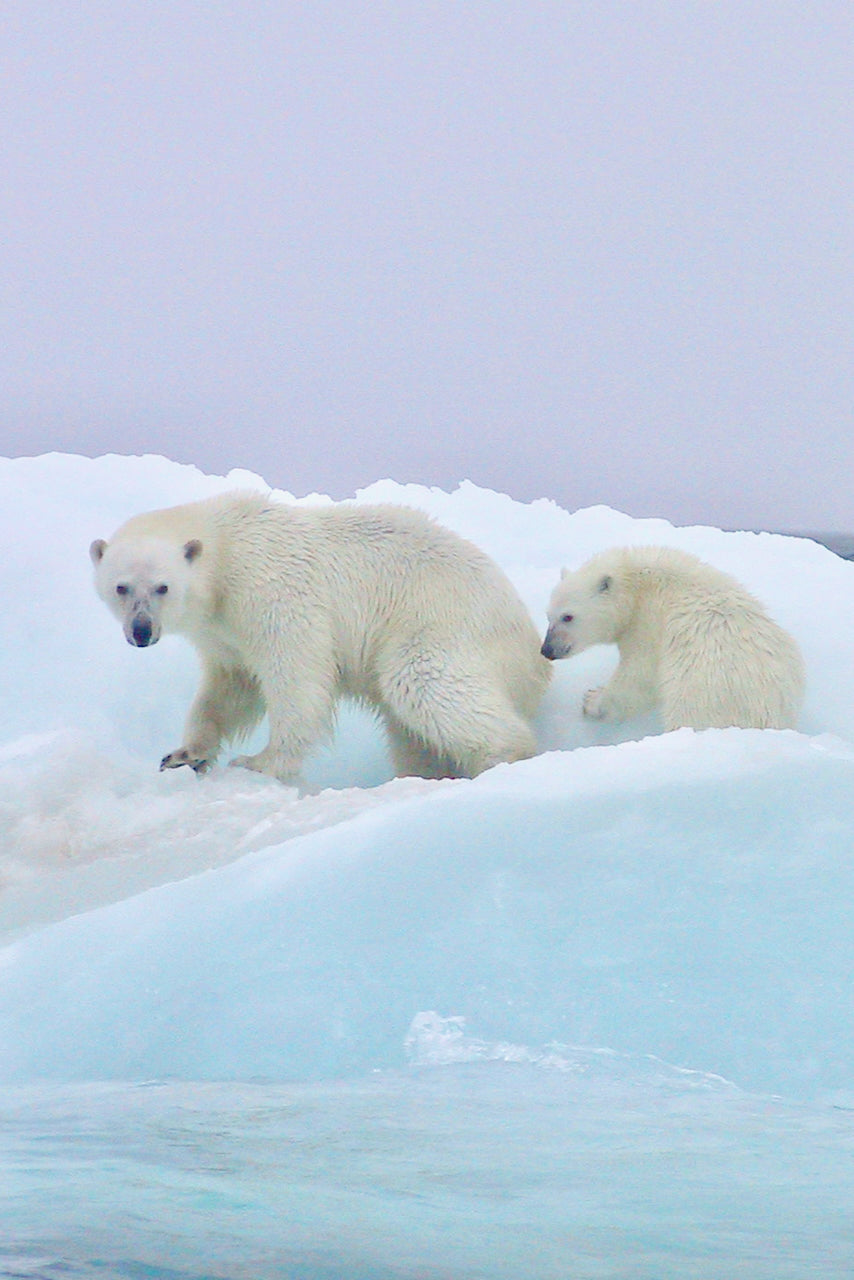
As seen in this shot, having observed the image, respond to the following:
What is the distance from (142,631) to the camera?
453 cm

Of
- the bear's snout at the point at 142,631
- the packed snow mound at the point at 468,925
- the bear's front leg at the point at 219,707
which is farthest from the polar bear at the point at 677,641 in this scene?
the bear's snout at the point at 142,631

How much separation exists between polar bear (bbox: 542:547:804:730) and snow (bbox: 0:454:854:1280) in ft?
1.38

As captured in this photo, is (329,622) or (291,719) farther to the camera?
(329,622)

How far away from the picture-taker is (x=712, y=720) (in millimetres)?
4590

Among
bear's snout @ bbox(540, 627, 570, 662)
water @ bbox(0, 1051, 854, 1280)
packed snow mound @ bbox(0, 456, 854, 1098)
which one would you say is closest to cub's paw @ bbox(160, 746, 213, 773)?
packed snow mound @ bbox(0, 456, 854, 1098)

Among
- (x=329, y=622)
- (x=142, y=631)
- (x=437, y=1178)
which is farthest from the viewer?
(x=329, y=622)

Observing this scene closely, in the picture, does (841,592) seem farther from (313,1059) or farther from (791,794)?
(313,1059)

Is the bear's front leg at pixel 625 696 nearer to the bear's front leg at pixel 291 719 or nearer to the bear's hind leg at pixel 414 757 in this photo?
the bear's hind leg at pixel 414 757

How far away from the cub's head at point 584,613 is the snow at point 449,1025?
40.9 inches

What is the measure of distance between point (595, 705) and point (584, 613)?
37 cm

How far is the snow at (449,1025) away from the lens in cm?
153

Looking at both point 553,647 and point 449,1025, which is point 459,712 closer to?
point 553,647

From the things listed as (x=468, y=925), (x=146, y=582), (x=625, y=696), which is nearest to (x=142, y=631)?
(x=146, y=582)

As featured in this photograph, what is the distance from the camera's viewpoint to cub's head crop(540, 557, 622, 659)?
16.3 ft
